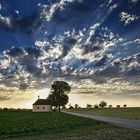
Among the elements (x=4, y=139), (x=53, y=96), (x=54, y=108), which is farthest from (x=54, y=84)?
(x=4, y=139)

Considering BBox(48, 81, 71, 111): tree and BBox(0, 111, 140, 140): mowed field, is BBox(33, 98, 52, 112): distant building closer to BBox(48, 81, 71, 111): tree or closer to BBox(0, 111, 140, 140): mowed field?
BBox(48, 81, 71, 111): tree

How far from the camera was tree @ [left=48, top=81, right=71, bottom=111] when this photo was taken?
144 metres

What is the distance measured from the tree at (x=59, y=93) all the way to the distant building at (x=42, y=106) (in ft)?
47.4

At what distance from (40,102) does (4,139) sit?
5783 inches

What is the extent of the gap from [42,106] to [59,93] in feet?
77.1

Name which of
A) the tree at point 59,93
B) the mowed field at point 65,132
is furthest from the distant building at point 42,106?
the mowed field at point 65,132

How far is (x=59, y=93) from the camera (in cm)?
14388

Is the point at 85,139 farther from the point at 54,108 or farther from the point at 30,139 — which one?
the point at 54,108

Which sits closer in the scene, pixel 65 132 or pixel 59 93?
pixel 65 132

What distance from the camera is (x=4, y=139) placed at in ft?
66.7

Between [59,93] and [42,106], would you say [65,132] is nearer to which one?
Result: [59,93]

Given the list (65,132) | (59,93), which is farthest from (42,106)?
(65,132)

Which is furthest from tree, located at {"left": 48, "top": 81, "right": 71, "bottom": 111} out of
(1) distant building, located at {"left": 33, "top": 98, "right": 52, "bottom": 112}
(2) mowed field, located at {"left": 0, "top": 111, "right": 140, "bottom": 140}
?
(2) mowed field, located at {"left": 0, "top": 111, "right": 140, "bottom": 140}

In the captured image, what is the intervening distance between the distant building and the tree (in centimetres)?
1444
